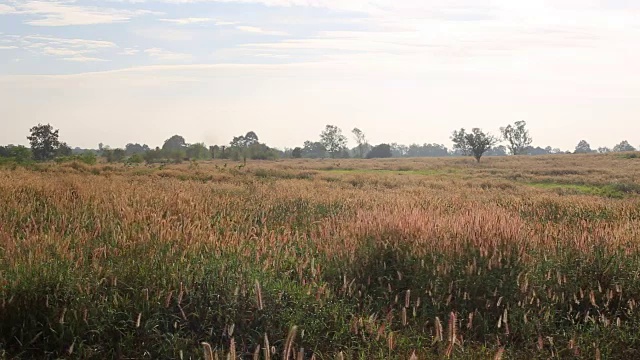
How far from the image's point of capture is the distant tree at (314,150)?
5620 inches

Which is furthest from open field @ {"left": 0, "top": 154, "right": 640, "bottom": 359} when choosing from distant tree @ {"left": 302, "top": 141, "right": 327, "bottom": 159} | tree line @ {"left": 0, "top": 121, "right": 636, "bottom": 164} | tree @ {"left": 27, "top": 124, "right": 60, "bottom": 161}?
distant tree @ {"left": 302, "top": 141, "right": 327, "bottom": 159}

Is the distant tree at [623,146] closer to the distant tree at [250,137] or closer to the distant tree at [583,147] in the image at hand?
the distant tree at [583,147]

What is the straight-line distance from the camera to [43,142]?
7312 centimetres

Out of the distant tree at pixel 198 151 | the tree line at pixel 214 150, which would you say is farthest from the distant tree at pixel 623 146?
the distant tree at pixel 198 151

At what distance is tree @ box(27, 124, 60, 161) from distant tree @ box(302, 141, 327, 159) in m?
77.3

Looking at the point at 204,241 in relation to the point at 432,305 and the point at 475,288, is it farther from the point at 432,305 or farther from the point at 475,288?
the point at 475,288

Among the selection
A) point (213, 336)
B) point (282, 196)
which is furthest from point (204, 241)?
point (282, 196)

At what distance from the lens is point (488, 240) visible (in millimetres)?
6027

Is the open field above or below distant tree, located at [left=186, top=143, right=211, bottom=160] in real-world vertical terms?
below

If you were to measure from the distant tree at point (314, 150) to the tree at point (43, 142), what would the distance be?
77.3 m

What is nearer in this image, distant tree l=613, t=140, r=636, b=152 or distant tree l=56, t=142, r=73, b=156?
distant tree l=56, t=142, r=73, b=156

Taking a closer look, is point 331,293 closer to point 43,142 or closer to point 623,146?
point 43,142

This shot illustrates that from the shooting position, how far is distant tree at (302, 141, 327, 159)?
14275 centimetres

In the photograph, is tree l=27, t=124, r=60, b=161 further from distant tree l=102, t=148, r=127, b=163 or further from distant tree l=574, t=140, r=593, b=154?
distant tree l=574, t=140, r=593, b=154
